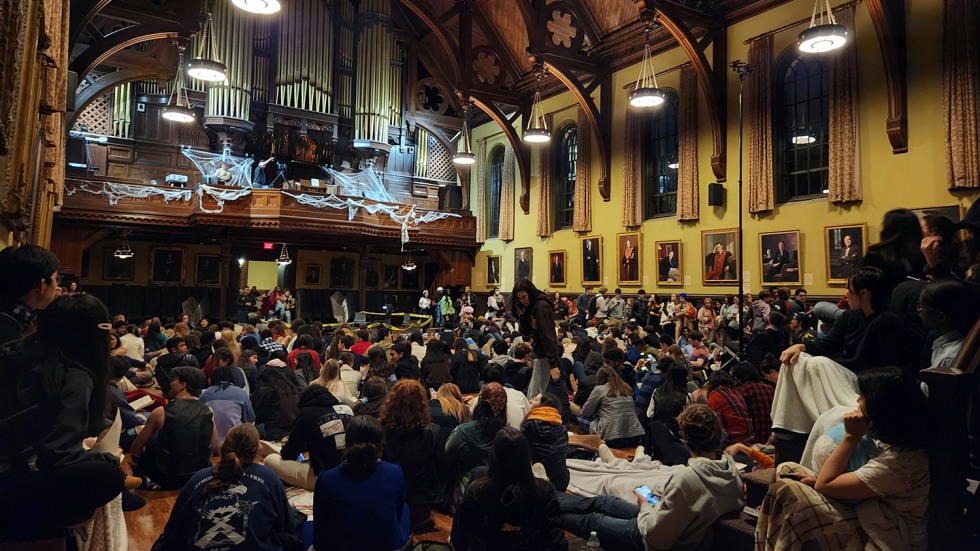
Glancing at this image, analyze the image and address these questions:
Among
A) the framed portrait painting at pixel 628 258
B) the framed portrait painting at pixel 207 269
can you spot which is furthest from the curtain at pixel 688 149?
the framed portrait painting at pixel 207 269

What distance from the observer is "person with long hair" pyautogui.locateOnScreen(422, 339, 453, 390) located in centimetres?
793

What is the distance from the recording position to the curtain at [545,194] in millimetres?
19562

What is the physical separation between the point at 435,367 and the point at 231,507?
17.2 ft

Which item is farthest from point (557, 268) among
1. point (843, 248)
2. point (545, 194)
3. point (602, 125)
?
point (843, 248)

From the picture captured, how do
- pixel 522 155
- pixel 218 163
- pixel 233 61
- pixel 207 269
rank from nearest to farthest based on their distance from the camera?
pixel 218 163 < pixel 233 61 < pixel 207 269 < pixel 522 155

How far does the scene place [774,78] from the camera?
13.6 meters

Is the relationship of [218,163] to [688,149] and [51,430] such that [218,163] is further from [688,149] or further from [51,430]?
[51,430]

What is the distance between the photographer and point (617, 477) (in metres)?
4.72

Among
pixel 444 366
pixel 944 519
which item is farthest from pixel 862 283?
pixel 444 366

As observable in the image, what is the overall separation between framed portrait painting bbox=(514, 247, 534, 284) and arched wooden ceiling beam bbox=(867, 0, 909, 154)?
10951 millimetres

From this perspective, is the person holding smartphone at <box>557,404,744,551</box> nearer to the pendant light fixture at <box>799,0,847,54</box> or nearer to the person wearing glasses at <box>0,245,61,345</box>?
the person wearing glasses at <box>0,245,61,345</box>

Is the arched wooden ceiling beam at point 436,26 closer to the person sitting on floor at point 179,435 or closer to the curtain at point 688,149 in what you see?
the curtain at point 688,149

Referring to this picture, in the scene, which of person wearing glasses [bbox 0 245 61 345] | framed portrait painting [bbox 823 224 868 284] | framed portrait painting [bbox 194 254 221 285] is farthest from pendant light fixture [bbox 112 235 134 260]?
framed portrait painting [bbox 823 224 868 284]

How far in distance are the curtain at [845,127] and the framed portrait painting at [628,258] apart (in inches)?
207
